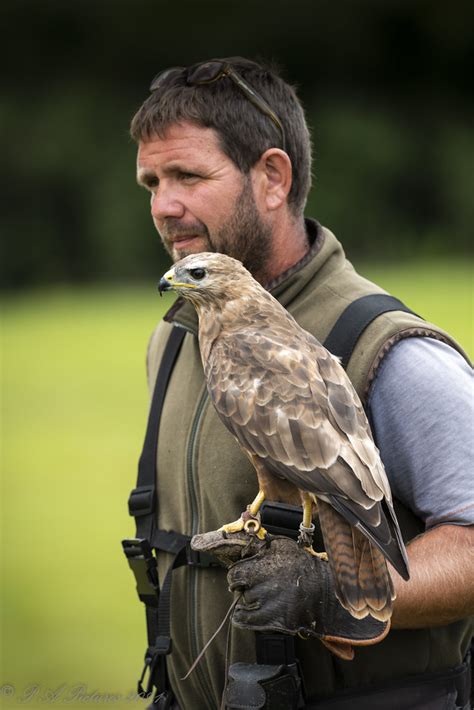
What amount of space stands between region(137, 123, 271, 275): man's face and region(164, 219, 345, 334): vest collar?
11cm

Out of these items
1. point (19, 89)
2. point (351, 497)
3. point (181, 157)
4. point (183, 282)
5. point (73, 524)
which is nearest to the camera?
point (351, 497)

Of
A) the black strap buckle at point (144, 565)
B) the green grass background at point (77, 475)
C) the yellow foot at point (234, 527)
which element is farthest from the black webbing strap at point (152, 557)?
the green grass background at point (77, 475)

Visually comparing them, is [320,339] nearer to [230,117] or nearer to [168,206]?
[168,206]

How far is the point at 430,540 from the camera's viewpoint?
2.21 metres

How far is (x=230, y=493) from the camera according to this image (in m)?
2.45

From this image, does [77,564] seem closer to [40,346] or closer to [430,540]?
[430,540]

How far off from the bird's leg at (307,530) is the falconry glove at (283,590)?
0.02 meters

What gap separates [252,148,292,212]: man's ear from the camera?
108 inches

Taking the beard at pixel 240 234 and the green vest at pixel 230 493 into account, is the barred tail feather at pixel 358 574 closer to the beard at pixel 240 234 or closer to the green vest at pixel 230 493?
the green vest at pixel 230 493

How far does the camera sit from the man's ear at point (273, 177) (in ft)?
9.02

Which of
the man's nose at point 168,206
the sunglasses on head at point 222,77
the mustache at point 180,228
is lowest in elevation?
the mustache at point 180,228

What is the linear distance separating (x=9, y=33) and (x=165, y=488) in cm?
2748

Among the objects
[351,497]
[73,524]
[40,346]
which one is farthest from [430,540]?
[40,346]

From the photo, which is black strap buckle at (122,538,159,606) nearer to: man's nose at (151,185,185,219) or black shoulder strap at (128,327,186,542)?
black shoulder strap at (128,327,186,542)
